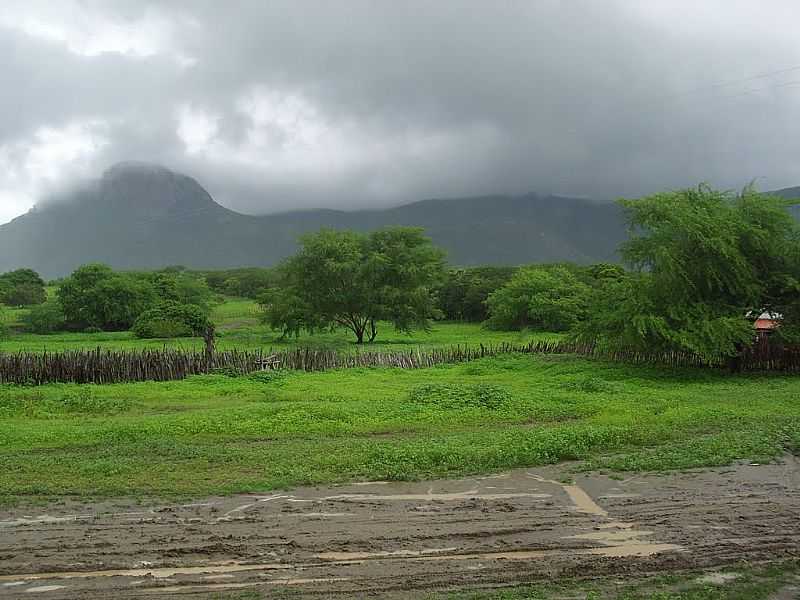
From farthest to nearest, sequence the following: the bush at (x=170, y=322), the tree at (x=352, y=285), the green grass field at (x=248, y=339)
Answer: the bush at (x=170, y=322), the tree at (x=352, y=285), the green grass field at (x=248, y=339)

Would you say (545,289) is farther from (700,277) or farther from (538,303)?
(700,277)

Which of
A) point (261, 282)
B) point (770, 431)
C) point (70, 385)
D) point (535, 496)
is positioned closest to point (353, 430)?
point (535, 496)

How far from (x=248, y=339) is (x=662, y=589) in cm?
3664

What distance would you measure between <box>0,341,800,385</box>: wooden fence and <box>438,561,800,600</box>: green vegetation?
16376 mm

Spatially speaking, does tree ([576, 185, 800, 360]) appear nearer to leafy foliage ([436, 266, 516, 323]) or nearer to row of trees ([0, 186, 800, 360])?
row of trees ([0, 186, 800, 360])

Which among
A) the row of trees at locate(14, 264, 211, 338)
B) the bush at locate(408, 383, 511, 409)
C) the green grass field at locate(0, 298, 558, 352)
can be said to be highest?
the row of trees at locate(14, 264, 211, 338)

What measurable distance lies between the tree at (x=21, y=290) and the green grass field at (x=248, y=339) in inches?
307

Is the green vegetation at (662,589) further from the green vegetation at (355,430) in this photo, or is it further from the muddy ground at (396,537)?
the green vegetation at (355,430)

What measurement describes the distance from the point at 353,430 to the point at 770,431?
23.1 feet

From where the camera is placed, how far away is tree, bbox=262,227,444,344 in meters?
37.2

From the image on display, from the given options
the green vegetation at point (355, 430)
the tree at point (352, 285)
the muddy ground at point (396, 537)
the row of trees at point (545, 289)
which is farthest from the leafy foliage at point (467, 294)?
the muddy ground at point (396, 537)

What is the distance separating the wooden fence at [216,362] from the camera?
19312 millimetres

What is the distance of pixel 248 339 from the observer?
133 feet

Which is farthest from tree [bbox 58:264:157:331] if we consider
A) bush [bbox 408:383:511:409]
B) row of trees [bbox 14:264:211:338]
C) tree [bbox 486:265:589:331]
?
bush [bbox 408:383:511:409]
